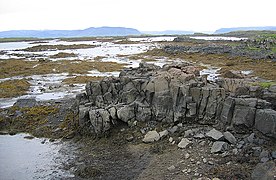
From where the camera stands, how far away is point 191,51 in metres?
75.3

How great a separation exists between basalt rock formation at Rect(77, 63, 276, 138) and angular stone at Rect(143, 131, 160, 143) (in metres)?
1.54

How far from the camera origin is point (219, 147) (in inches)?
726

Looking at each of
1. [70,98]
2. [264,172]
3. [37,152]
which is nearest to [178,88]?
[264,172]

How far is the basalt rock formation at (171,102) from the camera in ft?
62.6

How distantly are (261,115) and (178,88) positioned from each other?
629cm

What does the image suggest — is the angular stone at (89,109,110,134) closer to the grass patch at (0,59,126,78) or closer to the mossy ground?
the mossy ground

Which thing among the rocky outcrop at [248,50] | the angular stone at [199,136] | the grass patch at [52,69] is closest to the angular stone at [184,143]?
the angular stone at [199,136]

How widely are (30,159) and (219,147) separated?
12170 millimetres

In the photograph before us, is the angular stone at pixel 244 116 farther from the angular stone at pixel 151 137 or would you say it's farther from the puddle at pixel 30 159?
the puddle at pixel 30 159

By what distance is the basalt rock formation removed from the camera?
19.1m

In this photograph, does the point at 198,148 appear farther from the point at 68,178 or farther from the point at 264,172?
the point at 68,178

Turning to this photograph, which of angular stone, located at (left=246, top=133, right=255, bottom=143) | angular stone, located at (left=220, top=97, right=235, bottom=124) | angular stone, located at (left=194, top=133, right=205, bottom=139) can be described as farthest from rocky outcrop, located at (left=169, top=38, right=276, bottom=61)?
angular stone, located at (left=246, top=133, right=255, bottom=143)

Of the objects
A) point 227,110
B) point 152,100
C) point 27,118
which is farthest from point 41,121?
point 227,110

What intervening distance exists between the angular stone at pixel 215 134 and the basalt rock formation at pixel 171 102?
3.00ft
